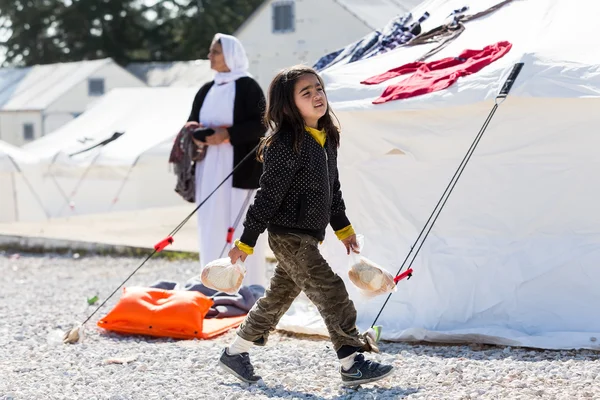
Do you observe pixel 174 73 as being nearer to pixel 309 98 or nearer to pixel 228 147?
pixel 228 147

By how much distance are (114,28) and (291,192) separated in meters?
36.9

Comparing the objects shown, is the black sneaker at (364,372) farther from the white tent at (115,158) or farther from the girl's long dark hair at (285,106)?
the white tent at (115,158)

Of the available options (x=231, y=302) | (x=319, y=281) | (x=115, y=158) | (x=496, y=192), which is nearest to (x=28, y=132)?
(x=115, y=158)

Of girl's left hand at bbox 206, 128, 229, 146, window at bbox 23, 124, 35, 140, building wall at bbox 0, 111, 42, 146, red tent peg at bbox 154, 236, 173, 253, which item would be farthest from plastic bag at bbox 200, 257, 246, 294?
window at bbox 23, 124, 35, 140

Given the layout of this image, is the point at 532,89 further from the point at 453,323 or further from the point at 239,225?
the point at 239,225

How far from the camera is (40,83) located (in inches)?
1278

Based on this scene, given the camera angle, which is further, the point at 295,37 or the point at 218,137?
the point at 295,37

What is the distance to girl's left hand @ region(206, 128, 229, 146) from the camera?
563cm

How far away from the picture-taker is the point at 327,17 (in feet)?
72.5

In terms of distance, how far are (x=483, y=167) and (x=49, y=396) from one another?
2.32 m

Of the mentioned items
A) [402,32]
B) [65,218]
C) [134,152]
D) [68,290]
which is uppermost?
[402,32]

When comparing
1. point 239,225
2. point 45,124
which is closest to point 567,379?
point 239,225

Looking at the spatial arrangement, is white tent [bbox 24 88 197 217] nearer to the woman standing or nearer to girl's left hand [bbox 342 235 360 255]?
the woman standing

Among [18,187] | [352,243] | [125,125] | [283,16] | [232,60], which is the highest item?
[232,60]
